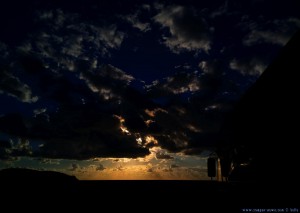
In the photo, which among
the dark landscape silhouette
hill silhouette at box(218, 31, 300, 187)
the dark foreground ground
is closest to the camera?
the dark foreground ground

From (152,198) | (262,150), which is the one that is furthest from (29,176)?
(262,150)

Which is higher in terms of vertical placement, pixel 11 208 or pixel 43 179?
pixel 43 179

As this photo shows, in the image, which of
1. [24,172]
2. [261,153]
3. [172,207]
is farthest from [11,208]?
[261,153]

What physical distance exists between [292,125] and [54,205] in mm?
11946

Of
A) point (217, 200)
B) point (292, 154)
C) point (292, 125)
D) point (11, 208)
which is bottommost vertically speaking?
point (11, 208)

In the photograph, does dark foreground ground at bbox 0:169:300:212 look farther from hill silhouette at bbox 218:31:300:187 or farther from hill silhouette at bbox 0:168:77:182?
hill silhouette at bbox 218:31:300:187

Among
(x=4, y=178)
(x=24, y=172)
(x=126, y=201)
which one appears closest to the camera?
(x=126, y=201)

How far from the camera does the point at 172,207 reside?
10.4 meters

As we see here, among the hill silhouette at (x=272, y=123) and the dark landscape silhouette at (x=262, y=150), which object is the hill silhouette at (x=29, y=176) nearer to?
the dark landscape silhouette at (x=262, y=150)

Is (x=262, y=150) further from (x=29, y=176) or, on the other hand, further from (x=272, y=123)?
(x=29, y=176)

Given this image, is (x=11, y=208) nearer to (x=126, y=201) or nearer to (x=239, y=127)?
(x=126, y=201)

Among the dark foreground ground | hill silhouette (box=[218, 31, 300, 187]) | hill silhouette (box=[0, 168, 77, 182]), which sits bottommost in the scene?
the dark foreground ground

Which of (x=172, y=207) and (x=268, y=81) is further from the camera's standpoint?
(x=268, y=81)

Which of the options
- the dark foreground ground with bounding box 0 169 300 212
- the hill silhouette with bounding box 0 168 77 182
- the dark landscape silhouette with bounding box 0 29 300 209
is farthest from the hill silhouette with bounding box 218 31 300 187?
the hill silhouette with bounding box 0 168 77 182
